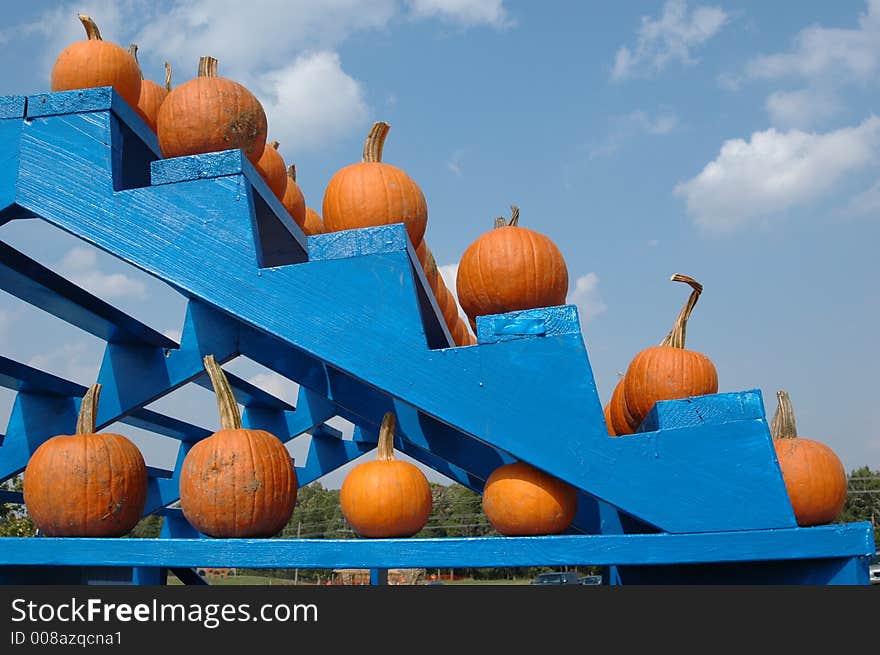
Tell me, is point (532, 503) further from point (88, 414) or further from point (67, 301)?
point (67, 301)

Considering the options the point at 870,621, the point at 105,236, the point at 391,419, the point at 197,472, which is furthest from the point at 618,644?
the point at 105,236

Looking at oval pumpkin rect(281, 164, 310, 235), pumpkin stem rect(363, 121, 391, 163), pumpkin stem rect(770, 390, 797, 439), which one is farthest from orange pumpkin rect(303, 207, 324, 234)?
pumpkin stem rect(770, 390, 797, 439)

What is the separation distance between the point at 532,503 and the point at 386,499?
80 centimetres

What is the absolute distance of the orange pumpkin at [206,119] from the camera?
412 centimetres

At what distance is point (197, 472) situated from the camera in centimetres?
391

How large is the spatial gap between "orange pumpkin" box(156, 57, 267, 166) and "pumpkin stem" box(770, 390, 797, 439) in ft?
10.8

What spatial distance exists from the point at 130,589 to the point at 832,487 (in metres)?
3.42

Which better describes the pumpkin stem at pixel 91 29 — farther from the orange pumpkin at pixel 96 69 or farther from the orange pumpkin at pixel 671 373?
the orange pumpkin at pixel 671 373

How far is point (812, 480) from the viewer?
4.17 metres

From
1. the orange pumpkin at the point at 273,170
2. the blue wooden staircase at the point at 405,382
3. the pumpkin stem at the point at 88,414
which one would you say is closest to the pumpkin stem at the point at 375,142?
the orange pumpkin at the point at 273,170

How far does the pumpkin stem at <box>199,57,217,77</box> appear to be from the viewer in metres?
4.57

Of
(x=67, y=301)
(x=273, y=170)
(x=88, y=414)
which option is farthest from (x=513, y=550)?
(x=67, y=301)

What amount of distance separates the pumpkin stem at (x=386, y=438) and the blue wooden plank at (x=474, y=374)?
810mm

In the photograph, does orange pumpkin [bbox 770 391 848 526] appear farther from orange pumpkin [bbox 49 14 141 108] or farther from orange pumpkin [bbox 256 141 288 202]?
orange pumpkin [bbox 49 14 141 108]
